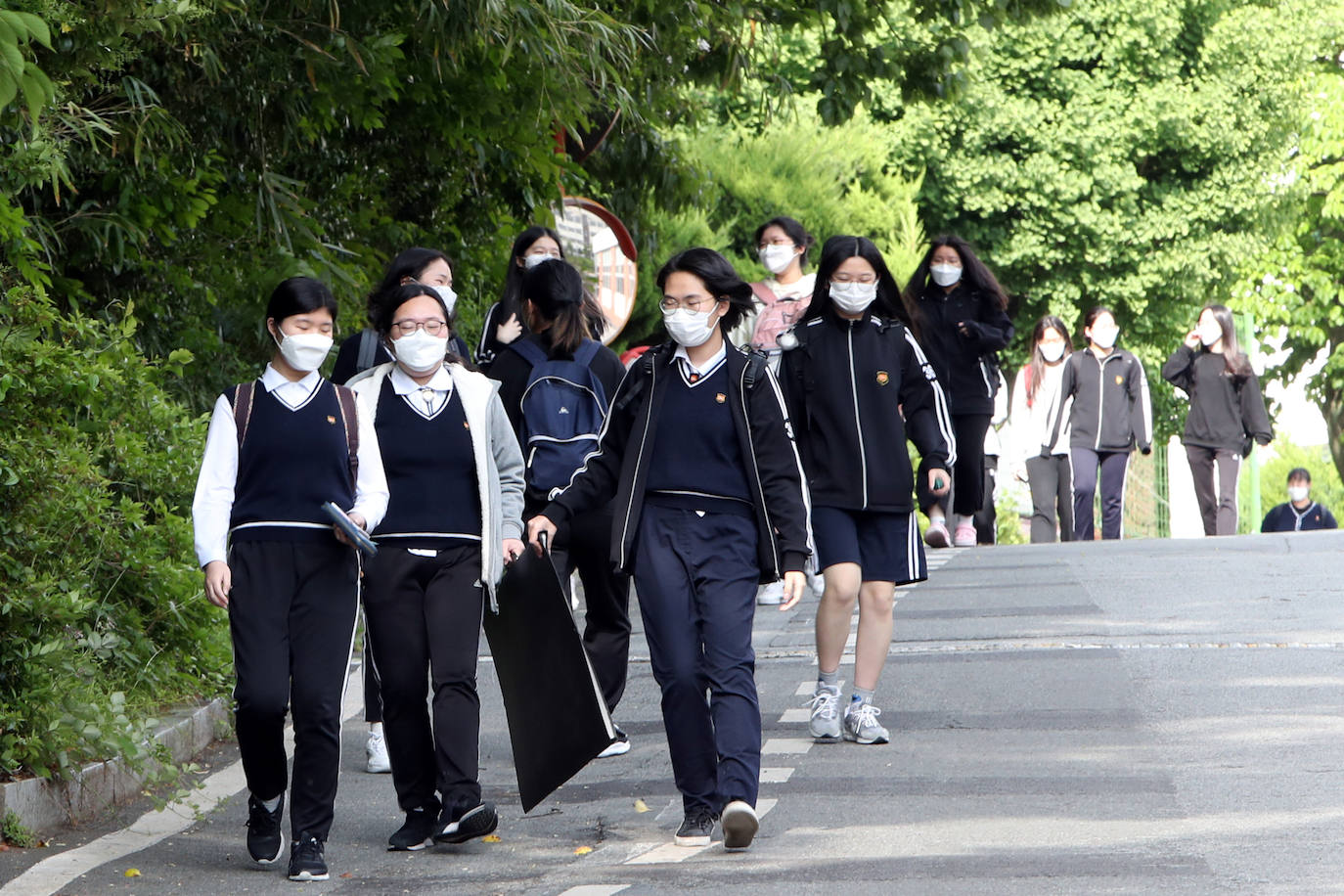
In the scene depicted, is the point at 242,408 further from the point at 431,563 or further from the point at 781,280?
the point at 781,280

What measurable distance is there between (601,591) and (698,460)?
58.1 inches

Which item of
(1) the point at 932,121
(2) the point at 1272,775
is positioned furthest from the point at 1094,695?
(1) the point at 932,121

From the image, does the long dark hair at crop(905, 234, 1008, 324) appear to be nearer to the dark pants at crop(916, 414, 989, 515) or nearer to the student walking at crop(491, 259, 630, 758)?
the dark pants at crop(916, 414, 989, 515)

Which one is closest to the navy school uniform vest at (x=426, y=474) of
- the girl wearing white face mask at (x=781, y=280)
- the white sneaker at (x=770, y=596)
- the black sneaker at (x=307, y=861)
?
the black sneaker at (x=307, y=861)

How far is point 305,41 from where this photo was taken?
10344 millimetres

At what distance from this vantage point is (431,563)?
634 cm

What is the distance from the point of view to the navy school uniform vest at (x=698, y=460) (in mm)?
6348

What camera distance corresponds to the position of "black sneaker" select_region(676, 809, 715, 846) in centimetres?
621

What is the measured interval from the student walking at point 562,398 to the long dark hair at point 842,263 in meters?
0.85

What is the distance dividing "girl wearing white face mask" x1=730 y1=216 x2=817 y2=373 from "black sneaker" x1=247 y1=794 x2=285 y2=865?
430 cm

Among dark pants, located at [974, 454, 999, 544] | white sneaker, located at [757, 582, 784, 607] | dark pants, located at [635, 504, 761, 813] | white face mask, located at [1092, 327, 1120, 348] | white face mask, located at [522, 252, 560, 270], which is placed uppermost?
white face mask, located at [522, 252, 560, 270]

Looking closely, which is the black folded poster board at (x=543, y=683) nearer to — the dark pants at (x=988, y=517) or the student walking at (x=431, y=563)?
the student walking at (x=431, y=563)

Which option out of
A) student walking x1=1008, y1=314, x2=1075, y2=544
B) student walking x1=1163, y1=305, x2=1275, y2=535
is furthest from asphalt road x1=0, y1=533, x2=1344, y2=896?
student walking x1=1163, y1=305, x2=1275, y2=535

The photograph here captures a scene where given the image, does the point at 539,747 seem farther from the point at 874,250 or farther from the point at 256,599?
the point at 874,250
